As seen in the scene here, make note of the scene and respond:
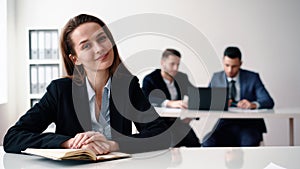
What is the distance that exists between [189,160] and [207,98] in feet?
7.98

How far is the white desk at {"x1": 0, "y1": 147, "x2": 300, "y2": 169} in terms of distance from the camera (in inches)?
52.2

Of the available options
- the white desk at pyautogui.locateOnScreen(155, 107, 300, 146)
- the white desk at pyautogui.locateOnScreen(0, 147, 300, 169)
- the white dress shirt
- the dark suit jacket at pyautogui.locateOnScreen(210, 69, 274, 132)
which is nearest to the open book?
the white desk at pyautogui.locateOnScreen(0, 147, 300, 169)

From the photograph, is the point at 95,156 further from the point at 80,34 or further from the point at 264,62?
the point at 264,62

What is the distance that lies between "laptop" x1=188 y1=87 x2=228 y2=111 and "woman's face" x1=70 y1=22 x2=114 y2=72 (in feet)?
6.91

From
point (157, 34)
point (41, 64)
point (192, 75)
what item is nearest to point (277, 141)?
point (192, 75)

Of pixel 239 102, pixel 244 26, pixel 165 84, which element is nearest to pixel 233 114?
pixel 239 102

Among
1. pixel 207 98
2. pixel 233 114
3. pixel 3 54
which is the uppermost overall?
pixel 3 54

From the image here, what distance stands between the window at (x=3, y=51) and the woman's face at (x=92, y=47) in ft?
11.4

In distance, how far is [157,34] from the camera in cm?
564

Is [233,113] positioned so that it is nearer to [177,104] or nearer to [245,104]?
[245,104]

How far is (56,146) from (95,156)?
0.19 metres

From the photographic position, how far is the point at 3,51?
4.96 m

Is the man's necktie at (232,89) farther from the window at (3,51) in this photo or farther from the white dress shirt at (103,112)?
the white dress shirt at (103,112)

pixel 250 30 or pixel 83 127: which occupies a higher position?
pixel 250 30
